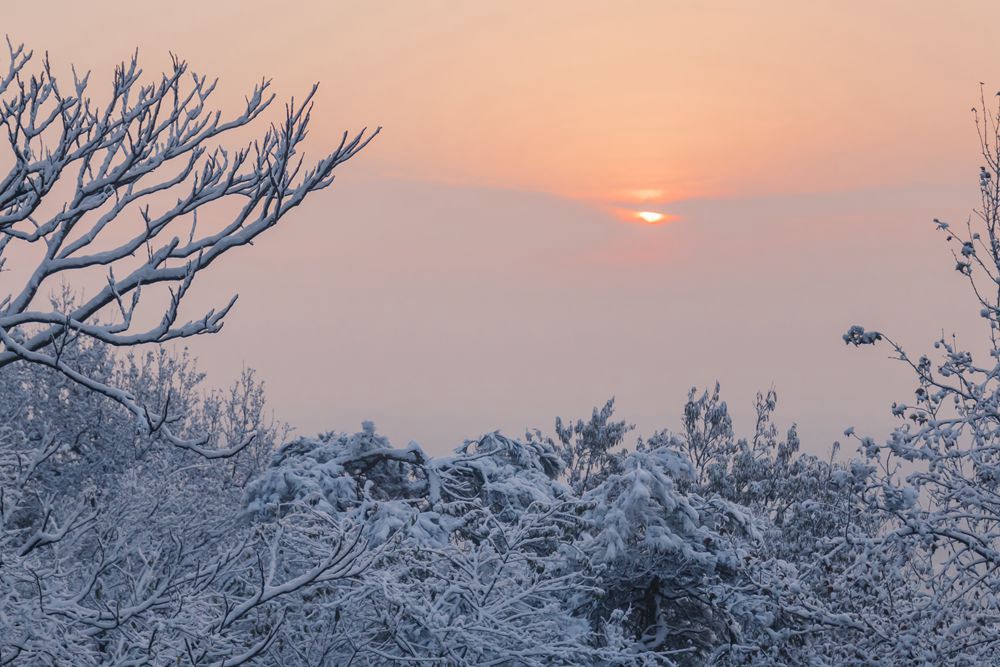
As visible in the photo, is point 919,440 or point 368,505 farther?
point 368,505

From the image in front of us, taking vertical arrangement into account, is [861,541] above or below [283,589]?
below

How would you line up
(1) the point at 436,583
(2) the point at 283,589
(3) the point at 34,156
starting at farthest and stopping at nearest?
(1) the point at 436,583 → (3) the point at 34,156 → (2) the point at 283,589

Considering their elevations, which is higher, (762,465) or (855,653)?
(855,653)

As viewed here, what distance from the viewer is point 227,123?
1159 cm

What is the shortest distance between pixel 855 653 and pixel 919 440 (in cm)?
318

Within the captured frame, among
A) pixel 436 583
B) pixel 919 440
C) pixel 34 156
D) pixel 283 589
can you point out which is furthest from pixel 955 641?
pixel 34 156

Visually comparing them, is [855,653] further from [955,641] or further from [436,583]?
[436,583]

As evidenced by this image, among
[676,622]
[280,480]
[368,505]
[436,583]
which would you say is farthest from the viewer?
[676,622]

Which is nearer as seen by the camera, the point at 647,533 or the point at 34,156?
the point at 34,156

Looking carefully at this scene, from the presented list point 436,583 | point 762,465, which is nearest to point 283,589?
point 436,583

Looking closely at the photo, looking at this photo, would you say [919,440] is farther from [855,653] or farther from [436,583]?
[436,583]

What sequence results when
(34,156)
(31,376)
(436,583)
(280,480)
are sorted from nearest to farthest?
1. (34,156)
2. (436,583)
3. (280,480)
4. (31,376)

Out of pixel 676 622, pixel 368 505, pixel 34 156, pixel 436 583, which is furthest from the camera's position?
pixel 676 622

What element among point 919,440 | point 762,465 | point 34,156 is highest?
point 34,156
